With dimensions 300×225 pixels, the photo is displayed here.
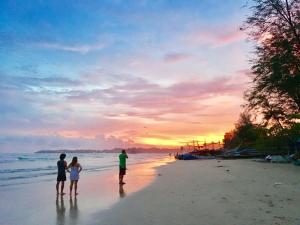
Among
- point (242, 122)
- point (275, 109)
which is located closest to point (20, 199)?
point (275, 109)

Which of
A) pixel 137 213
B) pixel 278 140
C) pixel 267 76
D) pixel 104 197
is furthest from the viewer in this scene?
pixel 278 140

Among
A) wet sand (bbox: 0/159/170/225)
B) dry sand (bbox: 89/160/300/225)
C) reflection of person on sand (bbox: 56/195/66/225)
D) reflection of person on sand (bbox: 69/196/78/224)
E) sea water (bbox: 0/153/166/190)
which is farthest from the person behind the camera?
sea water (bbox: 0/153/166/190)

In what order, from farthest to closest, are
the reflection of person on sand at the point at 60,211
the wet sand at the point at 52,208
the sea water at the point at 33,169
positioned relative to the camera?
1. the sea water at the point at 33,169
2. the wet sand at the point at 52,208
3. the reflection of person on sand at the point at 60,211

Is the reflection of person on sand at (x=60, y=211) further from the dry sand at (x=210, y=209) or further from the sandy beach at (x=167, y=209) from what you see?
the dry sand at (x=210, y=209)

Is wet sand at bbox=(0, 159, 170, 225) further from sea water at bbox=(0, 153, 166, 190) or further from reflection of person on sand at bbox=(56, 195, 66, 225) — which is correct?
sea water at bbox=(0, 153, 166, 190)

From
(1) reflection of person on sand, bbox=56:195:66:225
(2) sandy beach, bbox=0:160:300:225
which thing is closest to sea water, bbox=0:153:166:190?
(1) reflection of person on sand, bbox=56:195:66:225

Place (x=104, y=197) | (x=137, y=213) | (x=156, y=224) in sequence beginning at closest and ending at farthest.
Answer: (x=156, y=224) < (x=137, y=213) < (x=104, y=197)

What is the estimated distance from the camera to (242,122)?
9231cm

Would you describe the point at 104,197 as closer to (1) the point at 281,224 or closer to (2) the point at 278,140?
(1) the point at 281,224

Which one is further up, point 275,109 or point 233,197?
point 275,109

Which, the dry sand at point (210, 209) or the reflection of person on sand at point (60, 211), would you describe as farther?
the reflection of person on sand at point (60, 211)

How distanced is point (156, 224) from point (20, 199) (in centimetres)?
971

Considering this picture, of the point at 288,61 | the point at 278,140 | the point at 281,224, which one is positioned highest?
the point at 288,61

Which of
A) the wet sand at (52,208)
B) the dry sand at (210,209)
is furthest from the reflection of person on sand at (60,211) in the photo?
the dry sand at (210,209)
